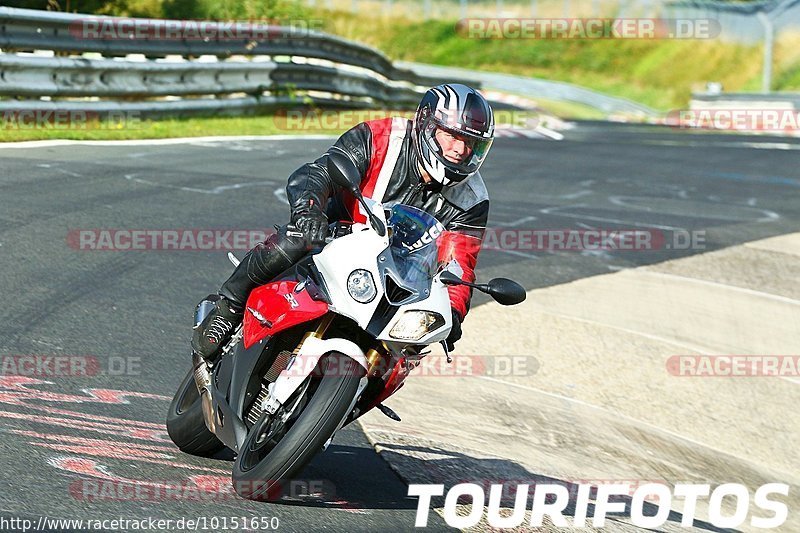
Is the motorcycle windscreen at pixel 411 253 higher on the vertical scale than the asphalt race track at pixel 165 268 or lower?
higher

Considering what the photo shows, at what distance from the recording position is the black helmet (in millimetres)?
4969

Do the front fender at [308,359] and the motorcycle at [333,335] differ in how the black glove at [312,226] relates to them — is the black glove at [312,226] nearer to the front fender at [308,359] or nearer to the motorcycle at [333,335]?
the motorcycle at [333,335]

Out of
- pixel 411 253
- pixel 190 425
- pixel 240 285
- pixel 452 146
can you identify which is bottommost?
pixel 190 425

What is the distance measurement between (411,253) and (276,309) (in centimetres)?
63

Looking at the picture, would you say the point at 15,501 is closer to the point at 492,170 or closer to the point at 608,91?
the point at 492,170

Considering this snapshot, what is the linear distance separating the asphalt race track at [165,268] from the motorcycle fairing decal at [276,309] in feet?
2.43

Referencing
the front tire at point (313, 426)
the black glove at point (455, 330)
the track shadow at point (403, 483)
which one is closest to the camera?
the front tire at point (313, 426)

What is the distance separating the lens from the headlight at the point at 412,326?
4.54m

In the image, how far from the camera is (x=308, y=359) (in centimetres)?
459

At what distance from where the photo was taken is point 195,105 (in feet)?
61.3

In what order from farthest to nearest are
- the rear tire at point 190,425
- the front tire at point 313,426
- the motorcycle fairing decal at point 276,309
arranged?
the rear tire at point 190,425 → the motorcycle fairing decal at point 276,309 → the front tire at point 313,426

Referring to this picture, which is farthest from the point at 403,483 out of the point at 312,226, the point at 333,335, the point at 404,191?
the point at 312,226

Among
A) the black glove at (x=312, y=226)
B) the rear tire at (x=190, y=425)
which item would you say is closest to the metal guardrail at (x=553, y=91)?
the rear tire at (x=190, y=425)

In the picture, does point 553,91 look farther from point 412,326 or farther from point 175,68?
point 412,326
